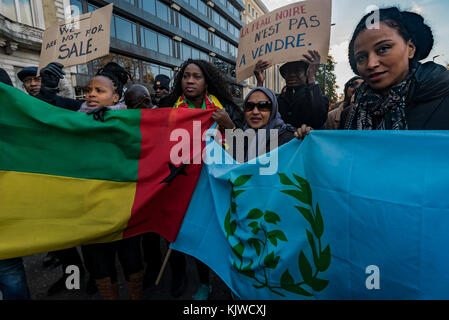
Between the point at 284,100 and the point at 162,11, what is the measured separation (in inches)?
939

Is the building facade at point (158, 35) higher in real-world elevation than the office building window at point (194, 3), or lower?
lower

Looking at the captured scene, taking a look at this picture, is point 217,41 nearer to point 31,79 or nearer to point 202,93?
point 31,79

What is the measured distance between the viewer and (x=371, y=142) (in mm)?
1269

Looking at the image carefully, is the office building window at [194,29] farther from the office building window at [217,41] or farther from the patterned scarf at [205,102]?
the patterned scarf at [205,102]

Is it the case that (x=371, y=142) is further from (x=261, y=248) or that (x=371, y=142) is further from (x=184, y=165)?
(x=184, y=165)

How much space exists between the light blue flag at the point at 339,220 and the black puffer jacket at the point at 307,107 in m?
1.04

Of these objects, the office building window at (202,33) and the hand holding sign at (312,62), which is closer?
the hand holding sign at (312,62)

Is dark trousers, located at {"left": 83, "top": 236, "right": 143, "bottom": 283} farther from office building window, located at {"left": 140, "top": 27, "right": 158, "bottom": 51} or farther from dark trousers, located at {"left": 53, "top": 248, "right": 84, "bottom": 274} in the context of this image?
office building window, located at {"left": 140, "top": 27, "right": 158, "bottom": 51}

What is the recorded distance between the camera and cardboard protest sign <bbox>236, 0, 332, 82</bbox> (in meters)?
2.27

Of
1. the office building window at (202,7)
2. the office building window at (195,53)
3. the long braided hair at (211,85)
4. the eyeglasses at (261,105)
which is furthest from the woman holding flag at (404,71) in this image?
the office building window at (202,7)

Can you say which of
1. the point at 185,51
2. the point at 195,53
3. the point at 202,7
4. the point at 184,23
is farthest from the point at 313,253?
the point at 202,7

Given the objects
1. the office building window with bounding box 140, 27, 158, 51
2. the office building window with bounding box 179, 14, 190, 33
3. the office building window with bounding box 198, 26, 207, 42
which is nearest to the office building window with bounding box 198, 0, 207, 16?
the office building window with bounding box 198, 26, 207, 42

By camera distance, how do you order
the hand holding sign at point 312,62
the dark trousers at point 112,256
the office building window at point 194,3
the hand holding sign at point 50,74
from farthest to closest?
the office building window at point 194,3
the hand holding sign at point 312,62
the hand holding sign at point 50,74
the dark trousers at point 112,256

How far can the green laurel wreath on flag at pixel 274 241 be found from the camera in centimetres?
133
